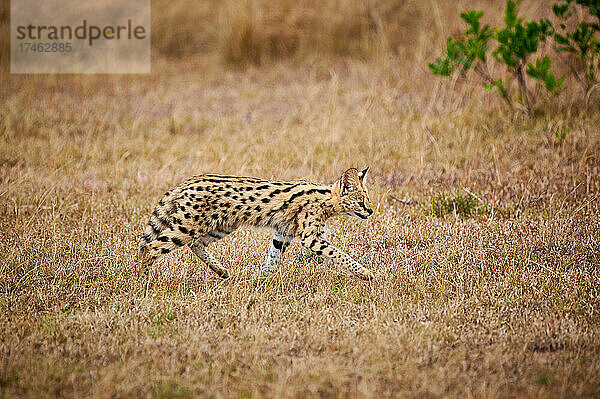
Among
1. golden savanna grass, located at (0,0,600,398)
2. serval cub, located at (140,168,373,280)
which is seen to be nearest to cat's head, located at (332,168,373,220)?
serval cub, located at (140,168,373,280)

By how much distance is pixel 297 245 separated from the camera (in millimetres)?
7438

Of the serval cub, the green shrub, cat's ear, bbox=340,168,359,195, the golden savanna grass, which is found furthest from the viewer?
the green shrub

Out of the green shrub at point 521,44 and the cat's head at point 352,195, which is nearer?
the cat's head at point 352,195

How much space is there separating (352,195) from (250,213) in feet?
3.26

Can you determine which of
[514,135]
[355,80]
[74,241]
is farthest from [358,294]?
[355,80]

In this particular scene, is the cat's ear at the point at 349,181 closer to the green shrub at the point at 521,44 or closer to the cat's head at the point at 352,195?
the cat's head at the point at 352,195

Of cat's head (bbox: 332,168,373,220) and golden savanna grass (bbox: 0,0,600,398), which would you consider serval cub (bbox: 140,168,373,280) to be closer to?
cat's head (bbox: 332,168,373,220)

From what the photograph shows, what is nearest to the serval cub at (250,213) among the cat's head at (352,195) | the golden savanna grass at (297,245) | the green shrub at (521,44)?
the cat's head at (352,195)

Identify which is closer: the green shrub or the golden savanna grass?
the golden savanna grass

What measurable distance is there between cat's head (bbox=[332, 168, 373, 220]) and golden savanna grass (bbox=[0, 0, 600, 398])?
0.53 meters

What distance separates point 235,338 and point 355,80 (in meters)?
9.54

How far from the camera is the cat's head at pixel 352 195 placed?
6633 millimetres

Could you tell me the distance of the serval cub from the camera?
251 inches

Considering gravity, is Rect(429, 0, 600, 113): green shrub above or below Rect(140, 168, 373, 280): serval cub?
above
